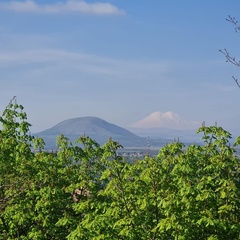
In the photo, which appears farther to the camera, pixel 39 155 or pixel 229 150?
pixel 39 155

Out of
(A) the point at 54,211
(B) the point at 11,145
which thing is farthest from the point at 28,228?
(B) the point at 11,145

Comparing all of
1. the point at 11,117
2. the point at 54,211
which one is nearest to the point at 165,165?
the point at 54,211

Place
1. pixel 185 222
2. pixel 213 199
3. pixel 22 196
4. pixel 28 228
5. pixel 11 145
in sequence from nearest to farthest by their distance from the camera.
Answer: pixel 185 222 < pixel 213 199 < pixel 22 196 < pixel 28 228 < pixel 11 145

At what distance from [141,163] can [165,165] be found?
1.17m

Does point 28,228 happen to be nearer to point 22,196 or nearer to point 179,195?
point 22,196

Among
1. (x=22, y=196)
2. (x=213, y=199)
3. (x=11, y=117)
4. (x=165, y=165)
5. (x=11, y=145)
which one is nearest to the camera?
(x=213, y=199)

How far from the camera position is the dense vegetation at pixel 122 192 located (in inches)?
678

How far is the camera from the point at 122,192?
17.8 meters

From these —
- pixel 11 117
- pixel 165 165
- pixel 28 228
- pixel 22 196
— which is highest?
pixel 11 117

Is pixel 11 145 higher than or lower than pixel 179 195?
higher

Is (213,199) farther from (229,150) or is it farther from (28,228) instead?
(28,228)

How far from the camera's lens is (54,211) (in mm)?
21641

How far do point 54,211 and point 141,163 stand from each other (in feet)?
15.4

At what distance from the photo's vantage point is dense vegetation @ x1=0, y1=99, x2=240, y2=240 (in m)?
17.2
